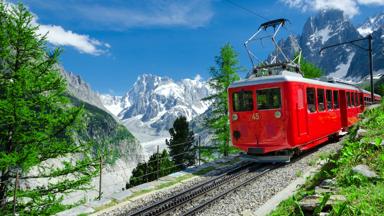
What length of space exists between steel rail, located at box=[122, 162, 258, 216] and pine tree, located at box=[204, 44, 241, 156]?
14.6 meters

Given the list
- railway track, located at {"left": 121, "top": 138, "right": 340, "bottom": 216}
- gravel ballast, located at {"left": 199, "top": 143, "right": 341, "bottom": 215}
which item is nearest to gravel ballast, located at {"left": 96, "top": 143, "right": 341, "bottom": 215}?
gravel ballast, located at {"left": 199, "top": 143, "right": 341, "bottom": 215}

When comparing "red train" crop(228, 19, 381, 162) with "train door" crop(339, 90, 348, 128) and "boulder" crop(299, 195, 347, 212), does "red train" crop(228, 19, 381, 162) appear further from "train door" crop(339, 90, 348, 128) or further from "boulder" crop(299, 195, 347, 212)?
"boulder" crop(299, 195, 347, 212)

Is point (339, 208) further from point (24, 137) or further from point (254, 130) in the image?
point (24, 137)

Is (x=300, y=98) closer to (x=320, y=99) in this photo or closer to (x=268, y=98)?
(x=268, y=98)

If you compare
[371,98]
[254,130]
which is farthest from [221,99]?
[254,130]

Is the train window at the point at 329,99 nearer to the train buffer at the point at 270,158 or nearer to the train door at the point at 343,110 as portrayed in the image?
the train door at the point at 343,110

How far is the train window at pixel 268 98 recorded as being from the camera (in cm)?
1308

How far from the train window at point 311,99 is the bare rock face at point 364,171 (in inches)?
331

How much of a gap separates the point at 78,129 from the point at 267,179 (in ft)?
25.9

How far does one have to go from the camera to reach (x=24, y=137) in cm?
1318

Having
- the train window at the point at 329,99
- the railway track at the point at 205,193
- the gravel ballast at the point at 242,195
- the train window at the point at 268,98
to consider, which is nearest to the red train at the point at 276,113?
the train window at the point at 268,98

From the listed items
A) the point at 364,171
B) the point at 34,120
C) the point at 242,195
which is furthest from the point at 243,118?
the point at 364,171

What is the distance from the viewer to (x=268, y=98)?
13.3m

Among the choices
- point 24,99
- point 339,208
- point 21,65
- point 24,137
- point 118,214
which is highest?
point 21,65
